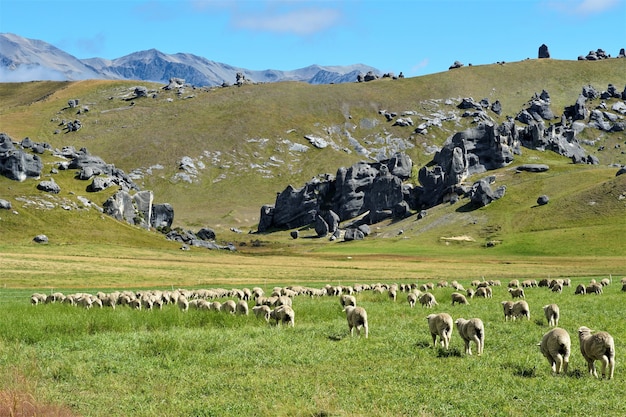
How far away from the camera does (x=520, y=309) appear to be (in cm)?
2689

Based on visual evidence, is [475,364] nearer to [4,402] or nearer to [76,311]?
[4,402]

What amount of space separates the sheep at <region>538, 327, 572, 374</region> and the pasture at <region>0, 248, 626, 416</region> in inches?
13.9

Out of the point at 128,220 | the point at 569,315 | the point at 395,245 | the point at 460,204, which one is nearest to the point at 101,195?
the point at 128,220

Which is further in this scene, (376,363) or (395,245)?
(395,245)

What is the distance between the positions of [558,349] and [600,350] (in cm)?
122

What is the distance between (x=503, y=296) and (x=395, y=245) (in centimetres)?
10437

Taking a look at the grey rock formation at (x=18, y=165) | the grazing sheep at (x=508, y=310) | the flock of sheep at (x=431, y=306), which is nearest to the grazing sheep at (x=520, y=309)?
the flock of sheep at (x=431, y=306)

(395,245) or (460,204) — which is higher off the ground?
(460,204)

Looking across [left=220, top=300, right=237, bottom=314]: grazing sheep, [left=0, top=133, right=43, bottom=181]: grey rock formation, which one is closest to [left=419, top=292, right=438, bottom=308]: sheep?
[left=220, top=300, right=237, bottom=314]: grazing sheep

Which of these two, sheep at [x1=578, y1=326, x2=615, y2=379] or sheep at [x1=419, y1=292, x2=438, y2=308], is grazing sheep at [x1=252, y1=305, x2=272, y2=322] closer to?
sheep at [x1=419, y1=292, x2=438, y2=308]

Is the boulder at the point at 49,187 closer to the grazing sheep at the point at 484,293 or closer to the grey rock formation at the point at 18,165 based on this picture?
the grey rock formation at the point at 18,165

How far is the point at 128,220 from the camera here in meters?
150

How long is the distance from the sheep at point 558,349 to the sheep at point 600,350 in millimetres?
524

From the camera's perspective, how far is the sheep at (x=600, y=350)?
15586mm
